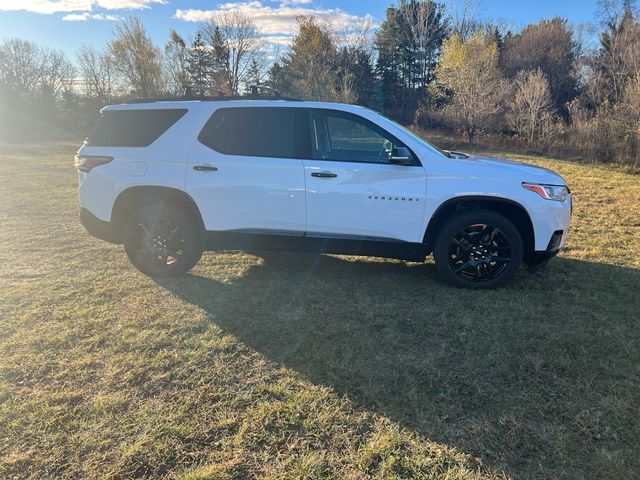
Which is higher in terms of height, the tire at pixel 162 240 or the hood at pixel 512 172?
the hood at pixel 512 172

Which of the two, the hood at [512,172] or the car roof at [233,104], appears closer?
the hood at [512,172]

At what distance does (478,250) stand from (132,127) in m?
3.84

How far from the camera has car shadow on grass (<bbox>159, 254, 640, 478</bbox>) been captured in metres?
2.47

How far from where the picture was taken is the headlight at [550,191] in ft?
13.9

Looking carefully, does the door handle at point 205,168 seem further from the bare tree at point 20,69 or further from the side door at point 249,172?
the bare tree at point 20,69

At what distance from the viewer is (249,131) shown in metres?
4.54

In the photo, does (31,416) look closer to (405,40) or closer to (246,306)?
(246,306)

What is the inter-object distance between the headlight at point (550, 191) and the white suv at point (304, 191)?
0.01 meters

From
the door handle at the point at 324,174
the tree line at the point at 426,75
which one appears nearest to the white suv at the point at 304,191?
the door handle at the point at 324,174

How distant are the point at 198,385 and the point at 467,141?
21151 millimetres

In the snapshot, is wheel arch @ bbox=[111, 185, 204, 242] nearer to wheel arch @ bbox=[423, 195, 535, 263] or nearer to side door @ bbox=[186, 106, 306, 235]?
side door @ bbox=[186, 106, 306, 235]

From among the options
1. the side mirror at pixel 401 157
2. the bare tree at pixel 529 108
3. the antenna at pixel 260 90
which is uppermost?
the bare tree at pixel 529 108

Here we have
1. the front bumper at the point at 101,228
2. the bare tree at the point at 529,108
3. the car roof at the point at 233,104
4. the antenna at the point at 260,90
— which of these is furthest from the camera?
the bare tree at the point at 529,108

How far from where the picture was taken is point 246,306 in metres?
4.18
